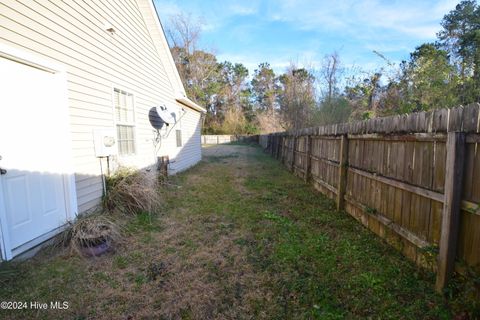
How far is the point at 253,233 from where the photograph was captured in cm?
368

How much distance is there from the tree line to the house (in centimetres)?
946

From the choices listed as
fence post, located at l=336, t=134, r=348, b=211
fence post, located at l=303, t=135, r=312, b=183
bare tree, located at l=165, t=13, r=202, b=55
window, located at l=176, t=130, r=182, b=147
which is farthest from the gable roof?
bare tree, located at l=165, t=13, r=202, b=55

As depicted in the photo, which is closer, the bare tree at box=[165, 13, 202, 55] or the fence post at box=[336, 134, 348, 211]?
the fence post at box=[336, 134, 348, 211]

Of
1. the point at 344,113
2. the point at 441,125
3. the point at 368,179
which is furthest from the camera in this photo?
the point at 344,113

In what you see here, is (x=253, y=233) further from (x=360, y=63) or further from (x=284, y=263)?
(x=360, y=63)

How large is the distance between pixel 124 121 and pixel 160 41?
3.31 m

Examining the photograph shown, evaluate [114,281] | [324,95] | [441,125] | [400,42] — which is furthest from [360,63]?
[114,281]

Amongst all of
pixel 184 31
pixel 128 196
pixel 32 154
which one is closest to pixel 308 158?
pixel 128 196

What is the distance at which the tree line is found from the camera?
29.9 ft

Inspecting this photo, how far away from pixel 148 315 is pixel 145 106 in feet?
18.2

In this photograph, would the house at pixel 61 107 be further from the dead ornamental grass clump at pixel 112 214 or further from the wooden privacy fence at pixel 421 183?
the wooden privacy fence at pixel 421 183

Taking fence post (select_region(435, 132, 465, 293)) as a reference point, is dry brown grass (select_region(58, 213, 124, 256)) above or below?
below

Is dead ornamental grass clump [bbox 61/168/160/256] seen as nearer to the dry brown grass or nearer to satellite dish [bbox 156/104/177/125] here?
the dry brown grass

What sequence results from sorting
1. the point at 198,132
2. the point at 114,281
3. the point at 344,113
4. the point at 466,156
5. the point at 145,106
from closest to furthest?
1. the point at 466,156
2. the point at 114,281
3. the point at 145,106
4. the point at 344,113
5. the point at 198,132
